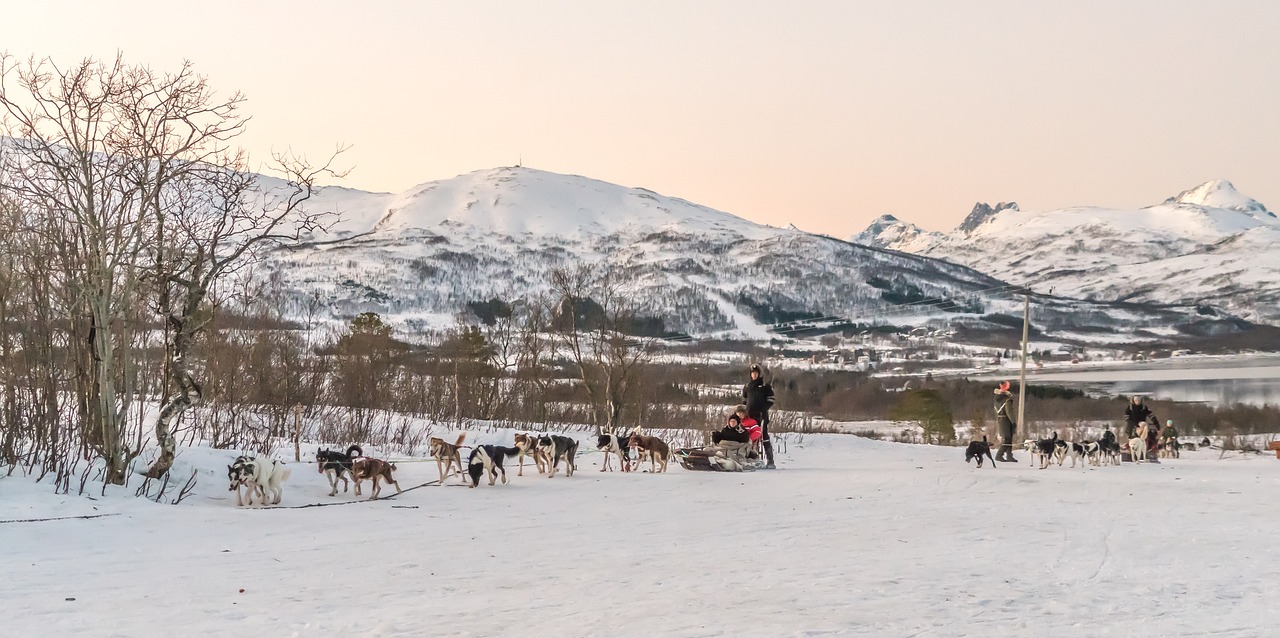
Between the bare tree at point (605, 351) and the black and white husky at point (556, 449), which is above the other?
the bare tree at point (605, 351)

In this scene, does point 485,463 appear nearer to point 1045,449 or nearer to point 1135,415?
point 1045,449

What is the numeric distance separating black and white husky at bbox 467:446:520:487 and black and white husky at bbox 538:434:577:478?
128 centimetres

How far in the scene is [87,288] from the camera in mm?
12719

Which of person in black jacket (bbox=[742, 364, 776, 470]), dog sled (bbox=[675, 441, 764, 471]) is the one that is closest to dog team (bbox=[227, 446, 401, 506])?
dog sled (bbox=[675, 441, 764, 471])

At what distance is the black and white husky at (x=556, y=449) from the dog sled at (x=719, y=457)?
2.62 m

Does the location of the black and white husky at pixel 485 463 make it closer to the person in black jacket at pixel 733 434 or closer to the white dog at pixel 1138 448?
the person in black jacket at pixel 733 434

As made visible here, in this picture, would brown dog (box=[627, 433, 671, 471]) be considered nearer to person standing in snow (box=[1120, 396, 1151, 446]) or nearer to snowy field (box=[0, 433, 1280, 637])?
snowy field (box=[0, 433, 1280, 637])

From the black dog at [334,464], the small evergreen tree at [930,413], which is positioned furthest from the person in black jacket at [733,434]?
the small evergreen tree at [930,413]

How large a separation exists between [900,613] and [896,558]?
2.30 m

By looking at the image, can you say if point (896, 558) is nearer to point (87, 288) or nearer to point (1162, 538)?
point (1162, 538)

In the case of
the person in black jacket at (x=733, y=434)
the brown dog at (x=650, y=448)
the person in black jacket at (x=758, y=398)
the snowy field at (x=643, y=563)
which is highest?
the person in black jacket at (x=758, y=398)

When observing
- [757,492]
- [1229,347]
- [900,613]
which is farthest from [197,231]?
[1229,347]

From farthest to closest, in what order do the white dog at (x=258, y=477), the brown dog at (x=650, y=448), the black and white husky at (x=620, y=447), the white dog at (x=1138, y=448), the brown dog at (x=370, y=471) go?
the white dog at (x=1138, y=448)
the black and white husky at (x=620, y=447)
the brown dog at (x=650, y=448)
the brown dog at (x=370, y=471)
the white dog at (x=258, y=477)

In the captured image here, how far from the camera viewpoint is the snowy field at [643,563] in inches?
258
